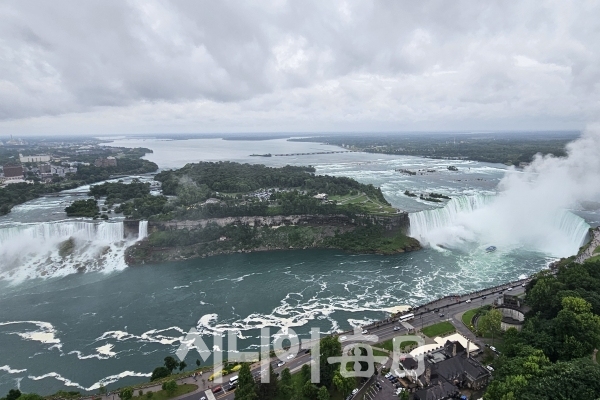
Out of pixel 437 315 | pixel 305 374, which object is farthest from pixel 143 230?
pixel 437 315

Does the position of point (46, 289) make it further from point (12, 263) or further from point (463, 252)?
point (463, 252)

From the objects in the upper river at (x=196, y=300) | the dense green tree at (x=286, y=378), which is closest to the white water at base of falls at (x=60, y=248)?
the upper river at (x=196, y=300)

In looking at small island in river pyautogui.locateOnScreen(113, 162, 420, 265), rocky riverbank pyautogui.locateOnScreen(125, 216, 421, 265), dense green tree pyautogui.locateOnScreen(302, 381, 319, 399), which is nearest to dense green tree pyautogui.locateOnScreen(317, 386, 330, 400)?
dense green tree pyautogui.locateOnScreen(302, 381, 319, 399)

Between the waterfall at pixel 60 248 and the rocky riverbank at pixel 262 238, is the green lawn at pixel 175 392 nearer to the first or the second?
the waterfall at pixel 60 248

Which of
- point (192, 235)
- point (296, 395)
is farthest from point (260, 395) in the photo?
point (192, 235)

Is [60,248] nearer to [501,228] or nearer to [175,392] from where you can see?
[175,392]

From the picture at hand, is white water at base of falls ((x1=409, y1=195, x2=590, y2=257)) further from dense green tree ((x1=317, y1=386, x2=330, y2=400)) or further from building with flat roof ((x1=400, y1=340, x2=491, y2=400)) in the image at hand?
Result: dense green tree ((x1=317, y1=386, x2=330, y2=400))
